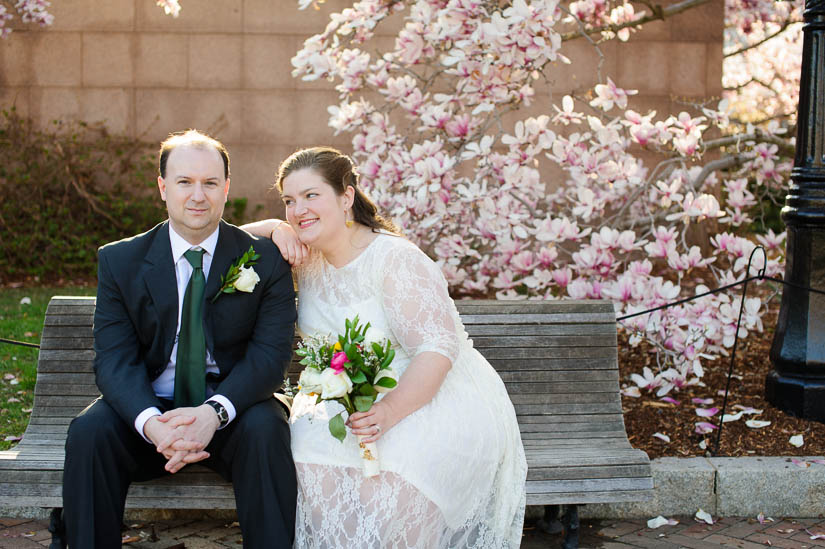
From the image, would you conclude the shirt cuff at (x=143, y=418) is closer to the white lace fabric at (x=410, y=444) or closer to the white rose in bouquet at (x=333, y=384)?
the white lace fabric at (x=410, y=444)

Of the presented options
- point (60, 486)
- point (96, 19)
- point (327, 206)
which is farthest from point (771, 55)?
point (60, 486)

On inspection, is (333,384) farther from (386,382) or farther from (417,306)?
(417,306)

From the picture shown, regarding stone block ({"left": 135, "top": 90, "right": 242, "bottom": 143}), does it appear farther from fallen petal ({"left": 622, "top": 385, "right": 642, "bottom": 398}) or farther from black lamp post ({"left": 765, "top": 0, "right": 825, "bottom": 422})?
black lamp post ({"left": 765, "top": 0, "right": 825, "bottom": 422})

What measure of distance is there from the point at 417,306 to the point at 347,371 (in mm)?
578

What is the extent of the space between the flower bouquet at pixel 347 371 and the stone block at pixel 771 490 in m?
2.00

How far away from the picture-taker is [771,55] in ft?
Result: 39.0

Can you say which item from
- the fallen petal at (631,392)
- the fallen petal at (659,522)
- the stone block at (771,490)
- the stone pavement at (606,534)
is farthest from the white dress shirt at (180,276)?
the fallen petal at (631,392)

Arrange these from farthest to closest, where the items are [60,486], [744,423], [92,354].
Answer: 1. [744,423]
2. [92,354]
3. [60,486]

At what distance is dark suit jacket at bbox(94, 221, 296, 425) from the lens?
11.5 feet

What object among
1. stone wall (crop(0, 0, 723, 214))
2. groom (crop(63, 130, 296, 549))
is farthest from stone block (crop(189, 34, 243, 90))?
groom (crop(63, 130, 296, 549))

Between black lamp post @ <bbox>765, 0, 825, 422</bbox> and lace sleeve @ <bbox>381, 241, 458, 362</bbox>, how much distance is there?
238 centimetres

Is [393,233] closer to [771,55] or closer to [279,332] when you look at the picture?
[279,332]

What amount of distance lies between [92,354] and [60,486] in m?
0.75

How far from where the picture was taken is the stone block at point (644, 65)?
928 cm
